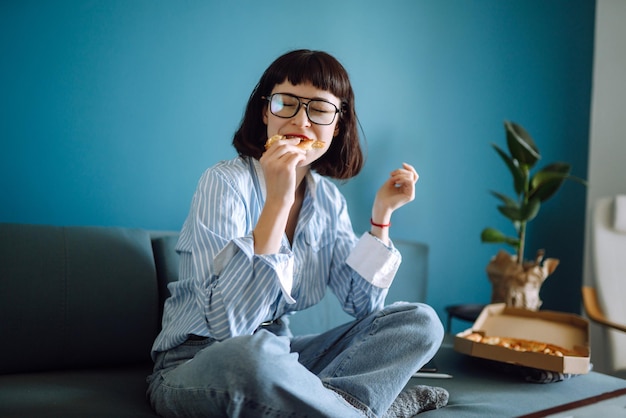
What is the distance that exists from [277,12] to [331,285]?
1.04 meters

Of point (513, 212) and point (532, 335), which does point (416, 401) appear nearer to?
point (532, 335)

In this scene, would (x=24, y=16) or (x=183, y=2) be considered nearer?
(x=24, y=16)

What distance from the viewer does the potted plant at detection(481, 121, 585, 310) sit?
2375mm

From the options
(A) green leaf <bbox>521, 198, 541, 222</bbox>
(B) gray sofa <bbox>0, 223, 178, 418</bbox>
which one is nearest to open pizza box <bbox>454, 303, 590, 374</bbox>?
(A) green leaf <bbox>521, 198, 541, 222</bbox>

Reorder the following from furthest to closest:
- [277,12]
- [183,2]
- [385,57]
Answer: [385,57] → [277,12] → [183,2]

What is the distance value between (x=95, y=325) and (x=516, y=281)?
1.49 meters

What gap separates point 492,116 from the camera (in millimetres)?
2863

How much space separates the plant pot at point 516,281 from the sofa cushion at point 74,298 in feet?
4.36

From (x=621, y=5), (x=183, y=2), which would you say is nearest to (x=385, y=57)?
(x=183, y=2)

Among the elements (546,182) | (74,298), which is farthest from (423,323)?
(546,182)

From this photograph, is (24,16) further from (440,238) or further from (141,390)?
(440,238)

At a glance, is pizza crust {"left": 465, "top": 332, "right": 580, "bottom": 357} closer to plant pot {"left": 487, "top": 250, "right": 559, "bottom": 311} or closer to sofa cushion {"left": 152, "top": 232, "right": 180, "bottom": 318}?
plant pot {"left": 487, "top": 250, "right": 559, "bottom": 311}

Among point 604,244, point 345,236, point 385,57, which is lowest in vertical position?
point 604,244

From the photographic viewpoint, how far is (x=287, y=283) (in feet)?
4.27
